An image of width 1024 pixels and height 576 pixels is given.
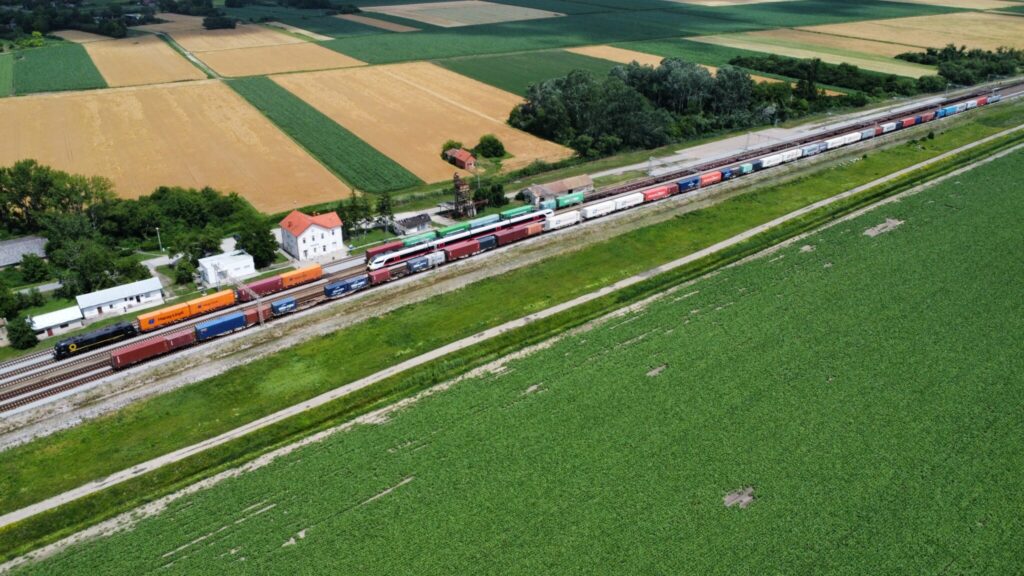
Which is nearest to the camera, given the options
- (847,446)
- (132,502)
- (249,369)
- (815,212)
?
(132,502)

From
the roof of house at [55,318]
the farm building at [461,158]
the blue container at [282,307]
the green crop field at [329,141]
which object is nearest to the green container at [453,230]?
the green crop field at [329,141]

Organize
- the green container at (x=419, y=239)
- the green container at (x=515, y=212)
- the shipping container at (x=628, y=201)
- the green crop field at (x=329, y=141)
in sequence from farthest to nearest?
the green crop field at (x=329, y=141) < the shipping container at (x=628, y=201) < the green container at (x=515, y=212) < the green container at (x=419, y=239)

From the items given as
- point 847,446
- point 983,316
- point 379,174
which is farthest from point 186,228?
point 983,316

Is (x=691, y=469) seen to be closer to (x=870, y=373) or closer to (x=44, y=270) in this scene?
(x=870, y=373)

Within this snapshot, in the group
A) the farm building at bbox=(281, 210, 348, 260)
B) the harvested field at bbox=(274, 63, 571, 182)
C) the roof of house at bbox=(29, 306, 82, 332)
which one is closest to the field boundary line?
the roof of house at bbox=(29, 306, 82, 332)

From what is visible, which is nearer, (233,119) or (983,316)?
(983,316)

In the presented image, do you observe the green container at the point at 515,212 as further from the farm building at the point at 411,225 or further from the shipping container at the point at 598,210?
the farm building at the point at 411,225

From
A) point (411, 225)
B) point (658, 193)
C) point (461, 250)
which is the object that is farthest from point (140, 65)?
point (658, 193)

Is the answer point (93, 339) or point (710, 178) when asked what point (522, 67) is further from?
point (93, 339)
